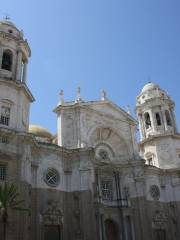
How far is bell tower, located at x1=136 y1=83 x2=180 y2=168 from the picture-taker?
137ft

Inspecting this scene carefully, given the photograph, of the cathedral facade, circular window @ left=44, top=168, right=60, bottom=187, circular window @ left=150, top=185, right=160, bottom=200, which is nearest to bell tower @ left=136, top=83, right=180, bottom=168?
the cathedral facade

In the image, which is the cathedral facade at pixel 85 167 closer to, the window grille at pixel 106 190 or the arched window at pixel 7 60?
the arched window at pixel 7 60

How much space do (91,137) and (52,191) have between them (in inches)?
341

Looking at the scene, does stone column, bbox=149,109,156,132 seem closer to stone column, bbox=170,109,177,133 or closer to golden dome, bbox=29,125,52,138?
stone column, bbox=170,109,177,133

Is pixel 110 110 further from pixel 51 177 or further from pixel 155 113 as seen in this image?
pixel 51 177

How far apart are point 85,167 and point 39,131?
43.4ft

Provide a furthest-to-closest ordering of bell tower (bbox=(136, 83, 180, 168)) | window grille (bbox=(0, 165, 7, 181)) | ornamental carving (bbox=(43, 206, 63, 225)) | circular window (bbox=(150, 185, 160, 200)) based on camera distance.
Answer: bell tower (bbox=(136, 83, 180, 168))
circular window (bbox=(150, 185, 160, 200))
ornamental carving (bbox=(43, 206, 63, 225))
window grille (bbox=(0, 165, 7, 181))

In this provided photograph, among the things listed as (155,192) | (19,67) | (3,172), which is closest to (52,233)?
(3,172)

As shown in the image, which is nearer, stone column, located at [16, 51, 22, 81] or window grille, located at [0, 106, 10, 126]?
window grille, located at [0, 106, 10, 126]

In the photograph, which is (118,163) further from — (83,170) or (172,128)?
(172,128)

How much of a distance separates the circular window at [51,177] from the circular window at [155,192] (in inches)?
491

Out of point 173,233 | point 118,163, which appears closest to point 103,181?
point 118,163

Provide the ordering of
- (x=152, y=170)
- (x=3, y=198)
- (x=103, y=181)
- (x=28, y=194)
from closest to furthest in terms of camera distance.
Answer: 1. (x=3, y=198)
2. (x=28, y=194)
3. (x=103, y=181)
4. (x=152, y=170)

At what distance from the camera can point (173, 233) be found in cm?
3697
